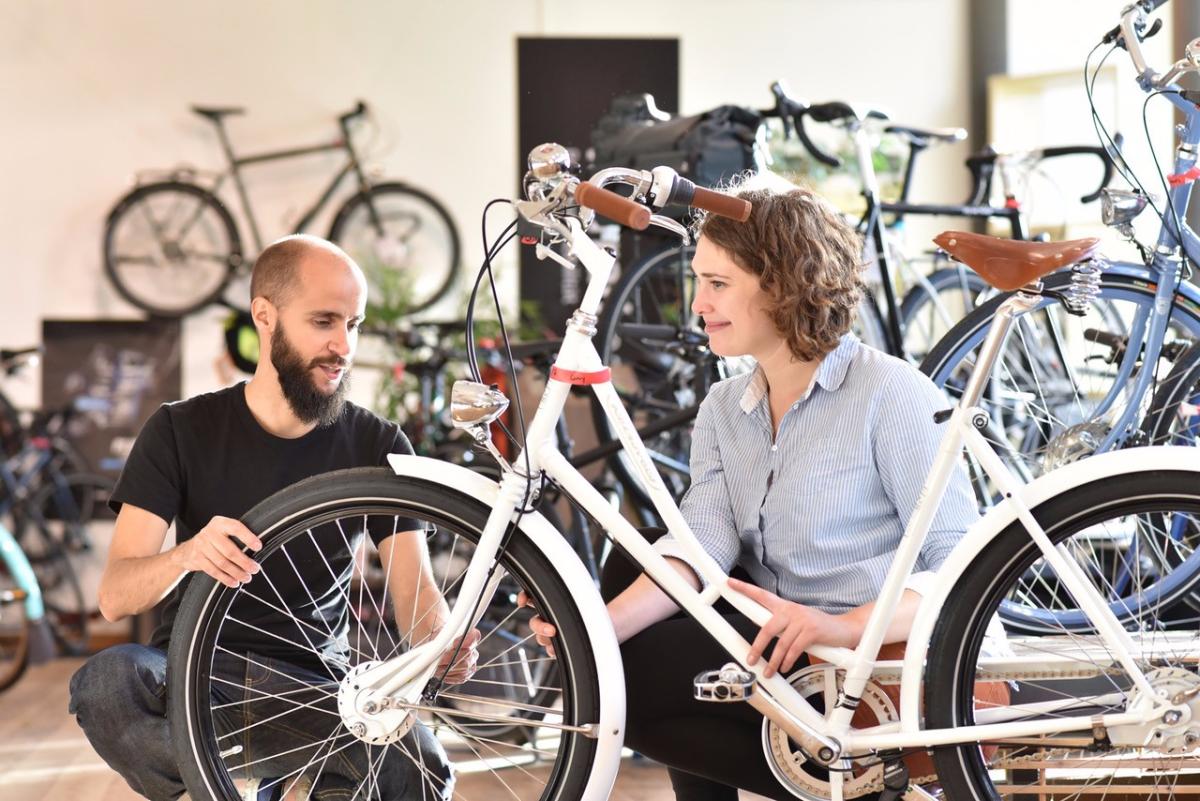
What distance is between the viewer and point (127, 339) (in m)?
5.55

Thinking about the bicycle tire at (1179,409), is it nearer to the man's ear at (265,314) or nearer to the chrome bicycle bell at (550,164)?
the chrome bicycle bell at (550,164)

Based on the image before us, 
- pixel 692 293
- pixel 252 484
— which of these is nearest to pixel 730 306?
pixel 252 484

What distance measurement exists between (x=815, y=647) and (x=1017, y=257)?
1.82 feet

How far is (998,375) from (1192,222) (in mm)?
804

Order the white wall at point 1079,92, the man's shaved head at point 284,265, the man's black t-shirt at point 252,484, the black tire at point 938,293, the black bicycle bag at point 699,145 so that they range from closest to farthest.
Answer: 1. the man's black t-shirt at point 252,484
2. the man's shaved head at point 284,265
3. the black bicycle bag at point 699,145
4. the black tire at point 938,293
5. the white wall at point 1079,92

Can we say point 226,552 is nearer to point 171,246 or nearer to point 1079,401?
point 1079,401

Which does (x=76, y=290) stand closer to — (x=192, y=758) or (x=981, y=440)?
(x=192, y=758)

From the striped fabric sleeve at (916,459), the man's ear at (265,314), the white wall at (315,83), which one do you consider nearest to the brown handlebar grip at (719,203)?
the striped fabric sleeve at (916,459)

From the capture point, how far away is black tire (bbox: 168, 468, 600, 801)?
167 centimetres

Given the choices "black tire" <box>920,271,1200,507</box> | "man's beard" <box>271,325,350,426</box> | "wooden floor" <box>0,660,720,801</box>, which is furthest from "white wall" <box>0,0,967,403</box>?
"man's beard" <box>271,325,350,426</box>

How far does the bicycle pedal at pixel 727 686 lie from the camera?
5.54 ft

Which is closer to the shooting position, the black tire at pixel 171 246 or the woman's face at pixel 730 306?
the woman's face at pixel 730 306

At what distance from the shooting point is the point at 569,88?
5.53 meters

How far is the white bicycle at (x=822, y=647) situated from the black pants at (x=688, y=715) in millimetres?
58
